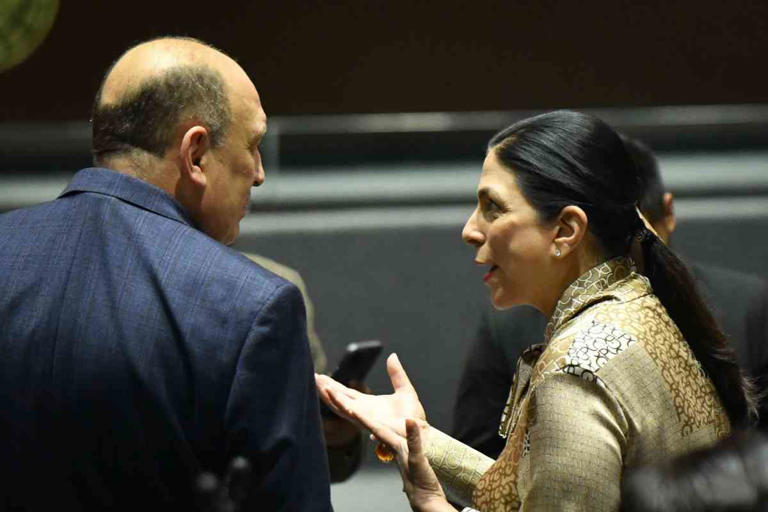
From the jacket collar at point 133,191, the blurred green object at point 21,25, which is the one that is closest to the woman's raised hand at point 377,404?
the jacket collar at point 133,191

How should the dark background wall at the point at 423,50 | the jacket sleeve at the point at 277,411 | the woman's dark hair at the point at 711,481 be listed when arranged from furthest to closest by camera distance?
the dark background wall at the point at 423,50 → the jacket sleeve at the point at 277,411 → the woman's dark hair at the point at 711,481

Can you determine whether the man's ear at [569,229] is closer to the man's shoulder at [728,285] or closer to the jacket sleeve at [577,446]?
the jacket sleeve at [577,446]

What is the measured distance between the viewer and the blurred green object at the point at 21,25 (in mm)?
2941

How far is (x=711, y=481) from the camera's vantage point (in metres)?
1.30

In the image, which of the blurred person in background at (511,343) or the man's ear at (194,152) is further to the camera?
the blurred person in background at (511,343)

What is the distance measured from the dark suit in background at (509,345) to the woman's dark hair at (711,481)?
163 cm

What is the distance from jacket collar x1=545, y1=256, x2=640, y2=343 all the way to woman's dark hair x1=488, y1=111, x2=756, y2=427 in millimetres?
36

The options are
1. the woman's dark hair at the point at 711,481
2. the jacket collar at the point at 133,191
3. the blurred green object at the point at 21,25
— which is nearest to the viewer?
the woman's dark hair at the point at 711,481

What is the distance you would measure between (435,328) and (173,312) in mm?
2392

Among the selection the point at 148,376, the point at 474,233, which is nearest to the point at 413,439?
the point at 474,233

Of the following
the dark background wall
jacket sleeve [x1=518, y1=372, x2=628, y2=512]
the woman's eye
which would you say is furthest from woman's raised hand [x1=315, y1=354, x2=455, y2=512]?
the dark background wall

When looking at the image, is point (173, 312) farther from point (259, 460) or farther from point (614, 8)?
point (614, 8)

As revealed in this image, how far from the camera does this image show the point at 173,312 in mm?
1749

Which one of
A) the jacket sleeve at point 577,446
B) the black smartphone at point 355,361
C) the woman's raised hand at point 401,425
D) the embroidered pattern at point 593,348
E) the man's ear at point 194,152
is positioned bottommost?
the black smartphone at point 355,361
